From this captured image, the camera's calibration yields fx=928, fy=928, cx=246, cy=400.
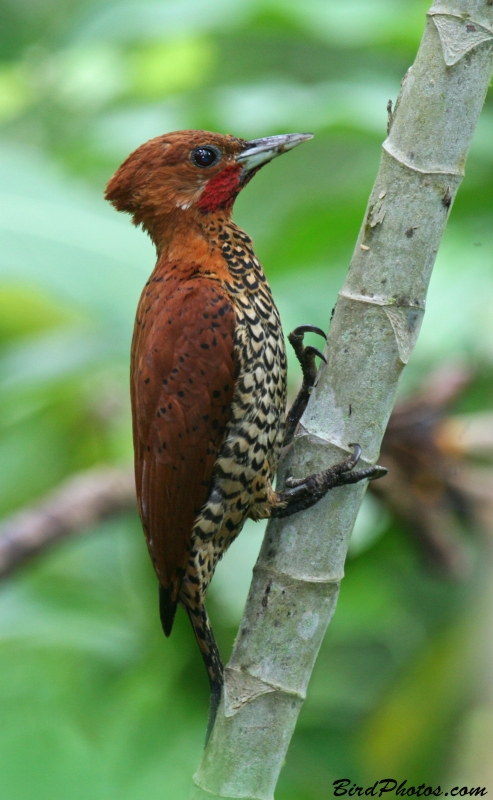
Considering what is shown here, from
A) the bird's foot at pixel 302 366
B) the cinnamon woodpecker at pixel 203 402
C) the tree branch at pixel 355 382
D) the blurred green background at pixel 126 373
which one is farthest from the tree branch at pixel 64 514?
the tree branch at pixel 355 382

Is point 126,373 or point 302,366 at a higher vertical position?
point 126,373

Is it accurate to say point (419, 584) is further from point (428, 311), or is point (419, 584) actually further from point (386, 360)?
point (386, 360)

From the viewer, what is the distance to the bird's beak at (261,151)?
2.67m

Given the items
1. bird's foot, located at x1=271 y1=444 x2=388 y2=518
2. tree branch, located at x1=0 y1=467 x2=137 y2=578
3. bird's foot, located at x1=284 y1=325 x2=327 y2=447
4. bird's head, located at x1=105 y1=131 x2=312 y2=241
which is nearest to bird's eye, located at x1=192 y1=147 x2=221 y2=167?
bird's head, located at x1=105 y1=131 x2=312 y2=241

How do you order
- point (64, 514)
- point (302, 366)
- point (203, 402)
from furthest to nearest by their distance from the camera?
point (64, 514), point (302, 366), point (203, 402)

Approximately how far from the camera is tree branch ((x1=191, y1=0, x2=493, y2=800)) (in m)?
1.90

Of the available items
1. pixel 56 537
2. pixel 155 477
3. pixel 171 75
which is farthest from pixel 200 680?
pixel 171 75

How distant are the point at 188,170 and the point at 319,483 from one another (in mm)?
1119

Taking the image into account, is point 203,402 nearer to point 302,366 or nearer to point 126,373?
point 302,366

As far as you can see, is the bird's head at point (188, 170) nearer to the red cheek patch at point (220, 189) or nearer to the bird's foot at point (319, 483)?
the red cheek patch at point (220, 189)

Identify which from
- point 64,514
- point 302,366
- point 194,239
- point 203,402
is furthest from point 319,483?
point 64,514

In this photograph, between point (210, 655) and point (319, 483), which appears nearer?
point (319, 483)

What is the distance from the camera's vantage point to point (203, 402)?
248 cm

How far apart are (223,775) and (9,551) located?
5.74ft
